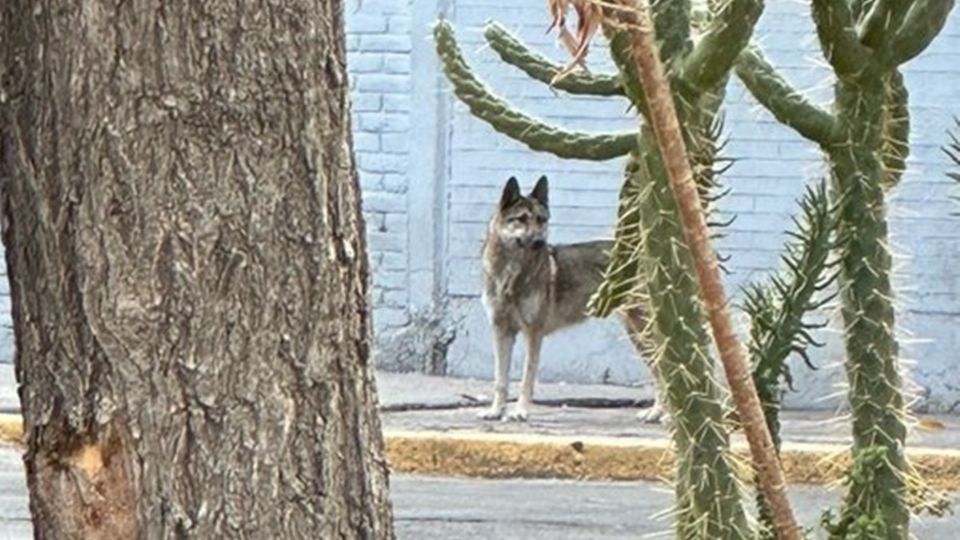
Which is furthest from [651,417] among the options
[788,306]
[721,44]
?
[721,44]

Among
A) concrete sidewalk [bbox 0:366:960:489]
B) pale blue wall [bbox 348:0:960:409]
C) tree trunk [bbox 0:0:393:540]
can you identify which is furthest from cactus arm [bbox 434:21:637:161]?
pale blue wall [bbox 348:0:960:409]

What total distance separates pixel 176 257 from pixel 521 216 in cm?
1032

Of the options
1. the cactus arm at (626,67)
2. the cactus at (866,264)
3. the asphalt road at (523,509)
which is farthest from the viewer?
the asphalt road at (523,509)

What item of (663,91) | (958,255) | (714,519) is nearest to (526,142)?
(714,519)

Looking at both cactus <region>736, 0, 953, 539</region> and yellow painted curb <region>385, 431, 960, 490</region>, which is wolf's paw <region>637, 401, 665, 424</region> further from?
cactus <region>736, 0, 953, 539</region>

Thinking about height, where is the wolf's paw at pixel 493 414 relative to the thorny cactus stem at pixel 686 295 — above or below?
below

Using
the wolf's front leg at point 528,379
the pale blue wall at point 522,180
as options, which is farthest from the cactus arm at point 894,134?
the pale blue wall at point 522,180

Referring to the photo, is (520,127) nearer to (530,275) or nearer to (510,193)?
(510,193)

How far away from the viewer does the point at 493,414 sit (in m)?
12.8

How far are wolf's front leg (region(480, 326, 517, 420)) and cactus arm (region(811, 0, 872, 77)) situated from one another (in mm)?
8178

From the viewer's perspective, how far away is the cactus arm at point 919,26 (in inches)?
176

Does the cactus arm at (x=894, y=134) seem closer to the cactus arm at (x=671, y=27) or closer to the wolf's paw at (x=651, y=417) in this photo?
the cactus arm at (x=671, y=27)

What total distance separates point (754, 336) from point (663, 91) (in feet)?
5.51

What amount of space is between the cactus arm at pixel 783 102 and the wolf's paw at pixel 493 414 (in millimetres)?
7845
